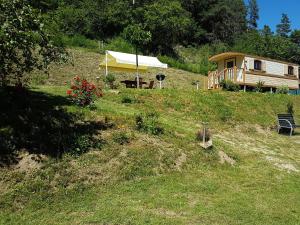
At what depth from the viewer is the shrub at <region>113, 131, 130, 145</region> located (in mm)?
10438

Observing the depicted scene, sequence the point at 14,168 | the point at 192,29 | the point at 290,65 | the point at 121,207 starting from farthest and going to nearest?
the point at 192,29, the point at 290,65, the point at 14,168, the point at 121,207

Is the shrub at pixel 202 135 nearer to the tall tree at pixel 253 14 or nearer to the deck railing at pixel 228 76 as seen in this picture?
the deck railing at pixel 228 76

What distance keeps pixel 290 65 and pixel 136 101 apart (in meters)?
18.8

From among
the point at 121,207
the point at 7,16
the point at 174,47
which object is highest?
the point at 174,47

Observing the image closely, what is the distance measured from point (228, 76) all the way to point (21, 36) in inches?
820

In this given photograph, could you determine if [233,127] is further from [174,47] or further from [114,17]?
[174,47]

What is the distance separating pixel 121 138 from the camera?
10.5 metres

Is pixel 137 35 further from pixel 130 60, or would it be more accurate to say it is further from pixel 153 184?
pixel 153 184

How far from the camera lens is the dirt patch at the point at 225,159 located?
37.1 ft

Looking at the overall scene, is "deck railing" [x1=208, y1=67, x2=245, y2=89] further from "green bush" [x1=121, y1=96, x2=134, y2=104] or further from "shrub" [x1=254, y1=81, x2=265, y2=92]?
"green bush" [x1=121, y1=96, x2=134, y2=104]

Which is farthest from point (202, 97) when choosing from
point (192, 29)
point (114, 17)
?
point (192, 29)

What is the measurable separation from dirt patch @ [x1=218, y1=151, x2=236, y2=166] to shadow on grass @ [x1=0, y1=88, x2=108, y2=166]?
3.67 metres

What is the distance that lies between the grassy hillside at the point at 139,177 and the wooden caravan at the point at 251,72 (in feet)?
39.1

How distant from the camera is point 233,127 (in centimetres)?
1702
